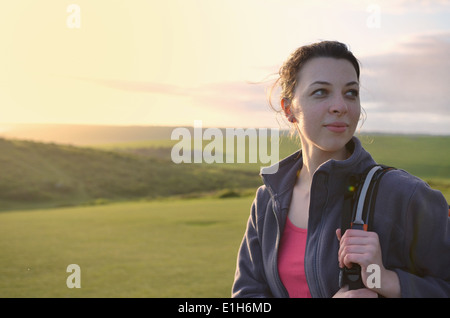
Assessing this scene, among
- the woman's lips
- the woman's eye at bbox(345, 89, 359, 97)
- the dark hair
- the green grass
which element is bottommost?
the green grass

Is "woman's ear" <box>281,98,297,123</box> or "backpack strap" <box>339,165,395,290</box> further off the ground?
"woman's ear" <box>281,98,297,123</box>

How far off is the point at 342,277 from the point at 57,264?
7.27 metres

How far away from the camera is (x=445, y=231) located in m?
1.45

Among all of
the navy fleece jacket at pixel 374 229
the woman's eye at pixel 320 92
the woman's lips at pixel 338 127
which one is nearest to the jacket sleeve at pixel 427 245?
the navy fleece jacket at pixel 374 229

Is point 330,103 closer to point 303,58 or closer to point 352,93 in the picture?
point 352,93

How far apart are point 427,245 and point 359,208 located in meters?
0.23

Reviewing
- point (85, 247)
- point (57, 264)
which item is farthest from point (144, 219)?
point (57, 264)

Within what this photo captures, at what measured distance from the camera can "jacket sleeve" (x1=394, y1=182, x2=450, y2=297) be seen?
144 centimetres

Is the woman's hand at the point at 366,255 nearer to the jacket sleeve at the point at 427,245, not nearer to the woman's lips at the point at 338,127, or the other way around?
the jacket sleeve at the point at 427,245

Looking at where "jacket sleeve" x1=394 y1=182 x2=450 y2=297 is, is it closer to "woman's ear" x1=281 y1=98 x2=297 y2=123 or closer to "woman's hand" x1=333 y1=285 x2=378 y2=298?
"woman's hand" x1=333 y1=285 x2=378 y2=298

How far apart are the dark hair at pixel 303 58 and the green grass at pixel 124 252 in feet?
13.6

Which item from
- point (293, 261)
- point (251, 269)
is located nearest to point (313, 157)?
point (293, 261)

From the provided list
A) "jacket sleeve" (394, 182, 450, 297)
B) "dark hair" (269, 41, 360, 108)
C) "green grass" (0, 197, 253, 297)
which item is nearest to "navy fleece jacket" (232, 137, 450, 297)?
"jacket sleeve" (394, 182, 450, 297)
